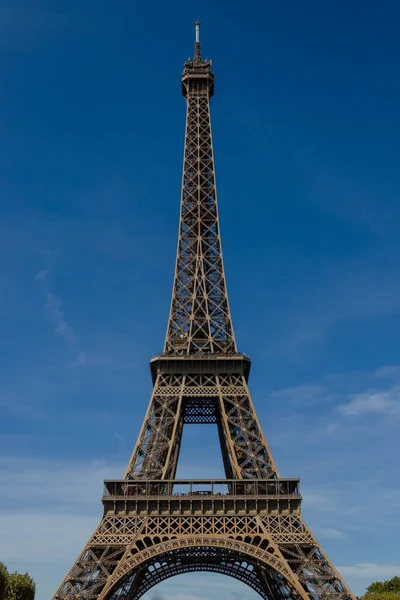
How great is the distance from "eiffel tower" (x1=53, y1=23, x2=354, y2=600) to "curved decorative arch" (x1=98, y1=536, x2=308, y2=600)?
3.3 inches

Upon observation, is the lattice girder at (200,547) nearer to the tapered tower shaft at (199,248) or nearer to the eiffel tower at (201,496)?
the eiffel tower at (201,496)

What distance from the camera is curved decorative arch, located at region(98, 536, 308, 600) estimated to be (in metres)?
40.8

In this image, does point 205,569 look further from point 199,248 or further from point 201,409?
point 199,248

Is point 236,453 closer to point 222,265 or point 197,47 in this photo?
point 222,265

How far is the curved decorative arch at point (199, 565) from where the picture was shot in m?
40.8

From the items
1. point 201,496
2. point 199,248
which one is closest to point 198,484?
point 201,496

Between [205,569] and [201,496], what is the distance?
12.9m

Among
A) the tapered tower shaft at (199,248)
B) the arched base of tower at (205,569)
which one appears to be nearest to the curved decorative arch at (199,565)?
the arched base of tower at (205,569)

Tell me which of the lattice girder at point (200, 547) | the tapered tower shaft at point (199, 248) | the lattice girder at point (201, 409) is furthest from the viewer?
the tapered tower shaft at point (199, 248)

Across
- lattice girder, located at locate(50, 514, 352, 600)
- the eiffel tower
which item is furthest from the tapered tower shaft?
lattice girder, located at locate(50, 514, 352, 600)

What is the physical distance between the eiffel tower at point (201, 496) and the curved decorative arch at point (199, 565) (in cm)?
8

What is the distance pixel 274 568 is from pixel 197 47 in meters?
54.8

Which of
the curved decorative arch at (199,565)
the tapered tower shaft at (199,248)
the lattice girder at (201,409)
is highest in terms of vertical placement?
the tapered tower shaft at (199,248)

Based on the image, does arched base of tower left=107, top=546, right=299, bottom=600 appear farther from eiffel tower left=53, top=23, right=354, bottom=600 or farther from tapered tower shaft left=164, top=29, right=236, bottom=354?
tapered tower shaft left=164, top=29, right=236, bottom=354
